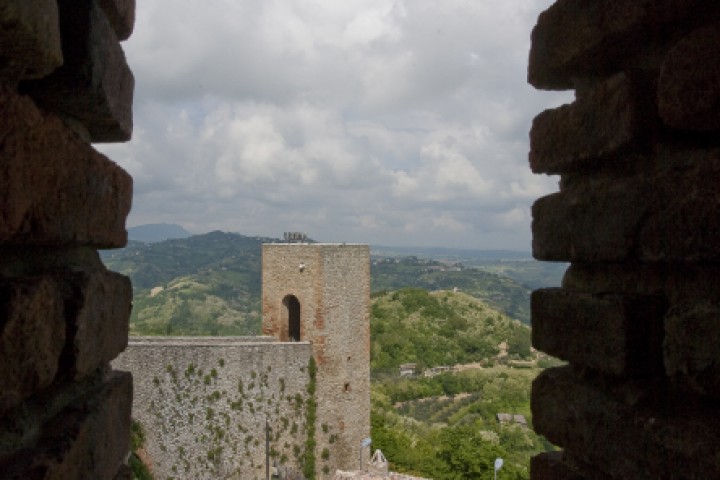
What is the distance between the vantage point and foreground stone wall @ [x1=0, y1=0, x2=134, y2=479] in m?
1.09

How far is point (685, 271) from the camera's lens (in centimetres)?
131

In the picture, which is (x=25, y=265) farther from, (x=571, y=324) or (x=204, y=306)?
(x=204, y=306)

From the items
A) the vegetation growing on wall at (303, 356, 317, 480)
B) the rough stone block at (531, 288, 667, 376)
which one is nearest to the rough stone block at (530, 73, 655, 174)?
the rough stone block at (531, 288, 667, 376)

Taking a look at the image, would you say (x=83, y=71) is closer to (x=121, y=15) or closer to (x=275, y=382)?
(x=121, y=15)

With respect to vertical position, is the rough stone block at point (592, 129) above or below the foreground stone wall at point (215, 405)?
above

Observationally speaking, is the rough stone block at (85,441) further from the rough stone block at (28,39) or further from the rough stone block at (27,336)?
the rough stone block at (28,39)

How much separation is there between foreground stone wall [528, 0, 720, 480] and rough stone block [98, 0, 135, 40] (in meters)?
1.02

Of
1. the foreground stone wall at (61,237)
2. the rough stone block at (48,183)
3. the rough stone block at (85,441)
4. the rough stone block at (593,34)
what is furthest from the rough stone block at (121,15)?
the rough stone block at (593,34)

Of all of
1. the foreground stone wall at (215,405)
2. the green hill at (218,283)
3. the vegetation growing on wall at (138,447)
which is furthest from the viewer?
the green hill at (218,283)

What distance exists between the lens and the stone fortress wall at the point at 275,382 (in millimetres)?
13461

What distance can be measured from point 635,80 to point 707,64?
0.73ft

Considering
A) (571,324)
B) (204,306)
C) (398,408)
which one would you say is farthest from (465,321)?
(571,324)

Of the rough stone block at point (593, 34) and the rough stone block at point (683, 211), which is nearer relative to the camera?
the rough stone block at point (683, 211)

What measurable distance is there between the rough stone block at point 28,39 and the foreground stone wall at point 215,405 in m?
12.5
